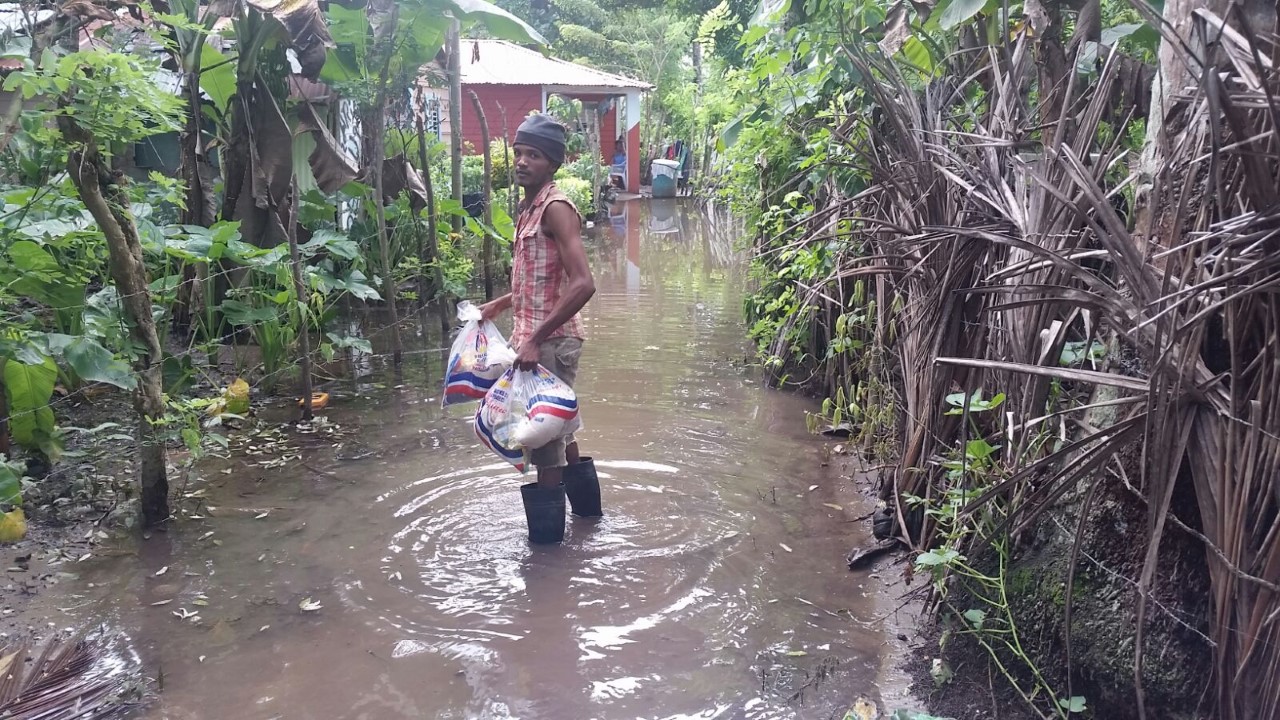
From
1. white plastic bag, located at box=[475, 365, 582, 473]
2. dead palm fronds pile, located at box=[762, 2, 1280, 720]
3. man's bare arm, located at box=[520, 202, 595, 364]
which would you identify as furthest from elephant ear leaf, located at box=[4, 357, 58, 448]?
dead palm fronds pile, located at box=[762, 2, 1280, 720]

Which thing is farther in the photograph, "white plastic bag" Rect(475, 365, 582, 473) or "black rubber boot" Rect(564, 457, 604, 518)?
"black rubber boot" Rect(564, 457, 604, 518)

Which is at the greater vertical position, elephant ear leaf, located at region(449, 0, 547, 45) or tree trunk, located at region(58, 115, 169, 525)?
elephant ear leaf, located at region(449, 0, 547, 45)

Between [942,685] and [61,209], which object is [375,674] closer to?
[942,685]

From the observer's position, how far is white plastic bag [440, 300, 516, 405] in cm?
432

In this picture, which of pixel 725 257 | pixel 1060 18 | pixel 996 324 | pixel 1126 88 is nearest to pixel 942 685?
pixel 996 324

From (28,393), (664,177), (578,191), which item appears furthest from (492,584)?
(664,177)

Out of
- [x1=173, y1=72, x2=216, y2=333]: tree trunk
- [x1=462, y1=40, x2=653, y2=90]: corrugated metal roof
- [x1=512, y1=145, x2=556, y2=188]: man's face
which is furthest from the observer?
[x1=462, y1=40, x2=653, y2=90]: corrugated metal roof

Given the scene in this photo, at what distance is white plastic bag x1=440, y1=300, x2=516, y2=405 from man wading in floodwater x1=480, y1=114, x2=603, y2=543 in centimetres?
8

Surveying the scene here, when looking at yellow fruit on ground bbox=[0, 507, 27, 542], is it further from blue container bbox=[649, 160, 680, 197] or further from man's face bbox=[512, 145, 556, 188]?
blue container bbox=[649, 160, 680, 197]

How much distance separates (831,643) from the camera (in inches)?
138

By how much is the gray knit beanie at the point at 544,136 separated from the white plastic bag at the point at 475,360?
76cm

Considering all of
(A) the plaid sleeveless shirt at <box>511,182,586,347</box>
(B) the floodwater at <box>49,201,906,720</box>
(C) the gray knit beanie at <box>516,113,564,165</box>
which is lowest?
(B) the floodwater at <box>49,201,906,720</box>

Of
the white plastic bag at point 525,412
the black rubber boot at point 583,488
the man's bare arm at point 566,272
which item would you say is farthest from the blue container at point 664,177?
the white plastic bag at point 525,412

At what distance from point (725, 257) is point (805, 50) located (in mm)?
10006
